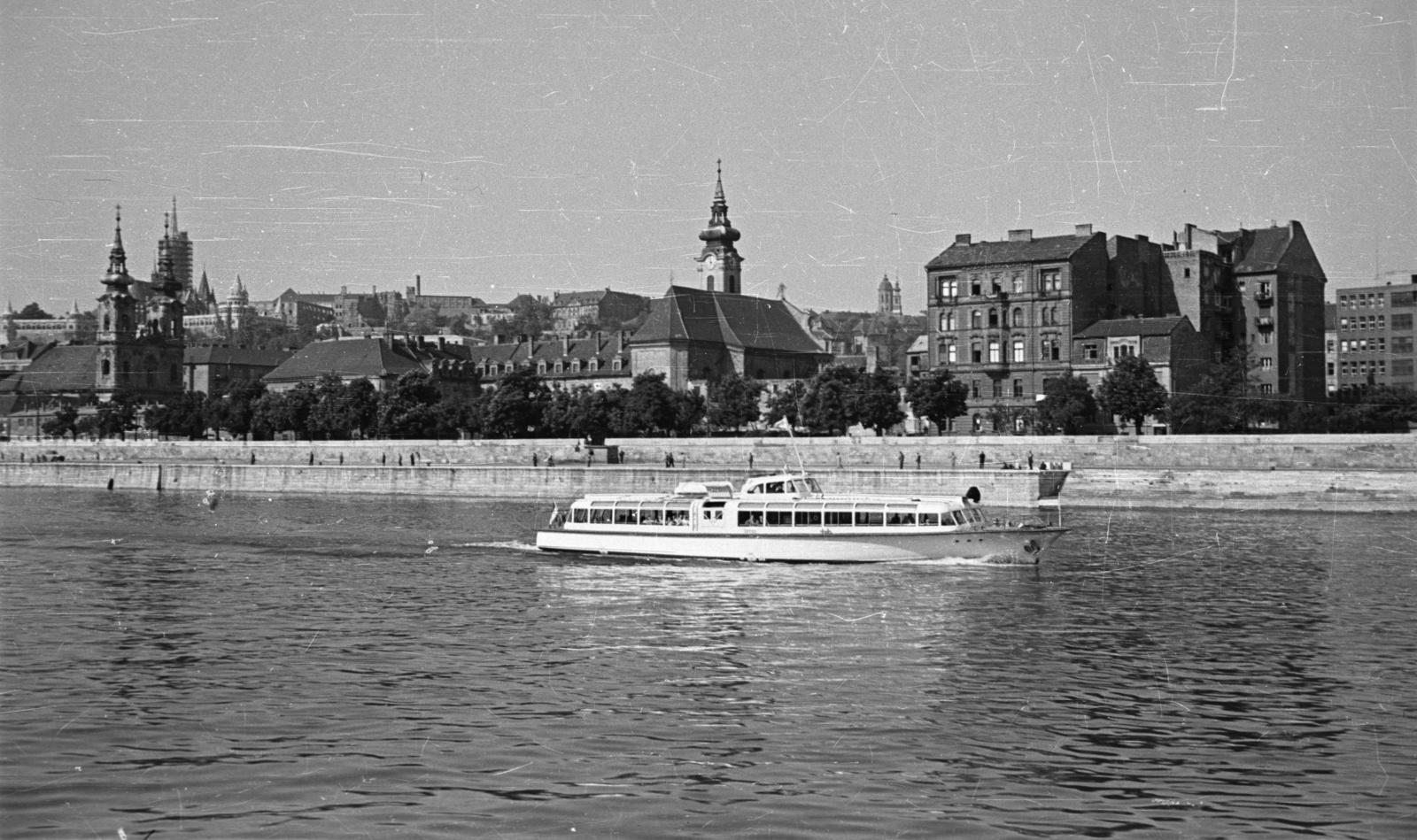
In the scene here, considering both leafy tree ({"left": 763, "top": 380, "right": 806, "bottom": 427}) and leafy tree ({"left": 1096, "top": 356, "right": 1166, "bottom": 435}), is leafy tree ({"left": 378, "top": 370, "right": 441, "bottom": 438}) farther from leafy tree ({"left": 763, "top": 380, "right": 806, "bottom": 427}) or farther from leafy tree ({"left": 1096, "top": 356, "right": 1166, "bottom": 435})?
leafy tree ({"left": 1096, "top": 356, "right": 1166, "bottom": 435})

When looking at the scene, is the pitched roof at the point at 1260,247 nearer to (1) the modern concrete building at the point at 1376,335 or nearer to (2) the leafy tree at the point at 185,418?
(1) the modern concrete building at the point at 1376,335

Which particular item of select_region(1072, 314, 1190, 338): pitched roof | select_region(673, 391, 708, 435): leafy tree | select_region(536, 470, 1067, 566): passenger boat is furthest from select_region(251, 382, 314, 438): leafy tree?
select_region(536, 470, 1067, 566): passenger boat

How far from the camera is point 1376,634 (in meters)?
31.1

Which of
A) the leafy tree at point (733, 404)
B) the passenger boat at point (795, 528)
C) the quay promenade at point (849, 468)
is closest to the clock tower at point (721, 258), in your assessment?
the leafy tree at point (733, 404)

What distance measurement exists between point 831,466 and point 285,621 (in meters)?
52.3

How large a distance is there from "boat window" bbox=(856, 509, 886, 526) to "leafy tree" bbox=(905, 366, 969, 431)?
48169 millimetres

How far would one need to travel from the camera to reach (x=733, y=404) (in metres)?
115

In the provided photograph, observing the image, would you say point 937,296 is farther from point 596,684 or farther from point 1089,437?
point 596,684

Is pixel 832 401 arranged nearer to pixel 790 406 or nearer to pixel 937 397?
pixel 937 397

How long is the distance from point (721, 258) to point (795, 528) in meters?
116

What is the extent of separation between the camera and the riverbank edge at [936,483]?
219 feet

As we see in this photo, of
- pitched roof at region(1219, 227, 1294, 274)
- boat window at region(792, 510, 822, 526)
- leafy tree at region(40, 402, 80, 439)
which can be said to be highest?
pitched roof at region(1219, 227, 1294, 274)

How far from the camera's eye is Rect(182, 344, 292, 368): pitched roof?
193 meters

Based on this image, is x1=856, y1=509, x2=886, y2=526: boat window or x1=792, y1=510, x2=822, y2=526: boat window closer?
x1=856, y1=509, x2=886, y2=526: boat window
